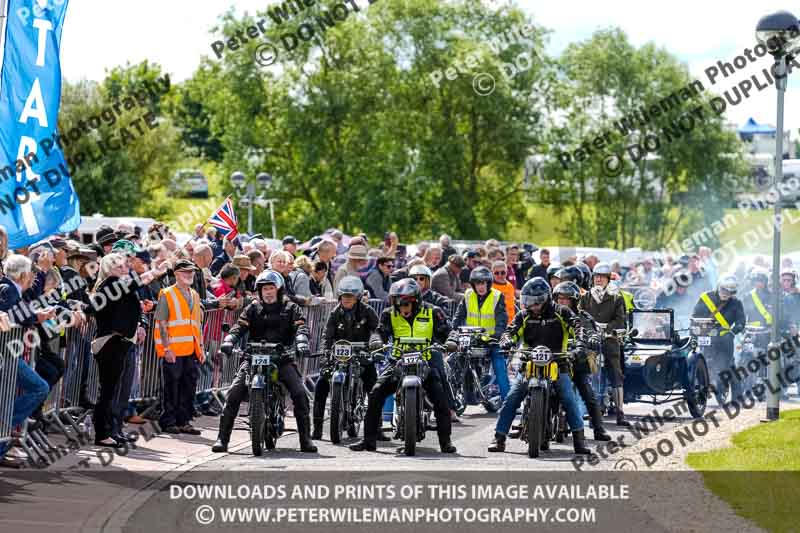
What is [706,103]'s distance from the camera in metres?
63.9

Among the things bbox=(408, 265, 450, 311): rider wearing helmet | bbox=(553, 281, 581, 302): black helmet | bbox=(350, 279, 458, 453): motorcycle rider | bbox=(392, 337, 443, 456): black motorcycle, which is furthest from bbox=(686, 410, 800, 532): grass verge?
bbox=(408, 265, 450, 311): rider wearing helmet

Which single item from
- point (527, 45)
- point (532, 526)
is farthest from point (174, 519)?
point (527, 45)

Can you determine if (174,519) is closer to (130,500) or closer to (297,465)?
(130,500)

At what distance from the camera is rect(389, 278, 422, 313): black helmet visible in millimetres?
14695

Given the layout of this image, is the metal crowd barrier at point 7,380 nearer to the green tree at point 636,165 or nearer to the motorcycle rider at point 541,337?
the motorcycle rider at point 541,337

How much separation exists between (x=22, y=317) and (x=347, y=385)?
13.8ft

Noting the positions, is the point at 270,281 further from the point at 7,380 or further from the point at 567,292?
the point at 7,380

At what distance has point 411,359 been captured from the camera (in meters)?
14.3

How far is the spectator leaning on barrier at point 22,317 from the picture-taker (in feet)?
38.3

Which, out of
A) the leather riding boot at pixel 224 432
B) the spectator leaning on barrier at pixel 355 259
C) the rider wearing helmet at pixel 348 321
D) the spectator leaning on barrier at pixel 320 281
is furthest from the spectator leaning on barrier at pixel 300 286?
the leather riding boot at pixel 224 432

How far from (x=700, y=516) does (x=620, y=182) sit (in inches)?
2328

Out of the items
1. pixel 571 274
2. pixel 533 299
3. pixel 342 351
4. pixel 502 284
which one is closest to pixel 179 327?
pixel 342 351

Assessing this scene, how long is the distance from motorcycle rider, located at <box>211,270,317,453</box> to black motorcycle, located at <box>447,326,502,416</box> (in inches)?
134

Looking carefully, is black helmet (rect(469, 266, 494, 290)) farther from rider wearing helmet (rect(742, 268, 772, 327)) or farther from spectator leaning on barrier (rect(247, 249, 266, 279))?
rider wearing helmet (rect(742, 268, 772, 327))
